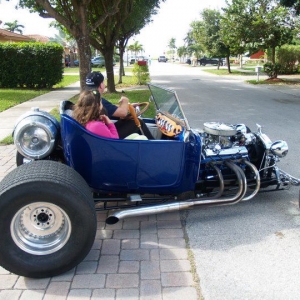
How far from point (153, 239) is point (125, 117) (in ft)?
4.51

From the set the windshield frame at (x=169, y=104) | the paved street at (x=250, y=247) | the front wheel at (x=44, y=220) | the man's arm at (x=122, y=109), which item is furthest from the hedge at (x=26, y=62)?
the front wheel at (x=44, y=220)

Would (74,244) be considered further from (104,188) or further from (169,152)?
(169,152)

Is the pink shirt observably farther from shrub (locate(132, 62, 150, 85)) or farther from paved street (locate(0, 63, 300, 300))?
shrub (locate(132, 62, 150, 85))

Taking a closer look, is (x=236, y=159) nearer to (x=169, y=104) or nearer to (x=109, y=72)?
(x=169, y=104)

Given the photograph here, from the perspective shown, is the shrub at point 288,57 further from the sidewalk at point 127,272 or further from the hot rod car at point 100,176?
the sidewalk at point 127,272

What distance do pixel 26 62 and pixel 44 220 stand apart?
49.6 feet

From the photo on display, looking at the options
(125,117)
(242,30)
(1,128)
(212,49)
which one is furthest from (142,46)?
(125,117)

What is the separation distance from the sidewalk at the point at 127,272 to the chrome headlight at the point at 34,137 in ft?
3.01

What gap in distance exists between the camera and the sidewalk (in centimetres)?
251

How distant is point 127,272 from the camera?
2.75 metres

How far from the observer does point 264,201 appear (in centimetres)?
404

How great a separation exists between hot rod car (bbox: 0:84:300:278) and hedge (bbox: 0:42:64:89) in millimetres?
13506

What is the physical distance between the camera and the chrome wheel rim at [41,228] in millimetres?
2686

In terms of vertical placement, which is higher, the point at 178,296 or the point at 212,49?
the point at 212,49
